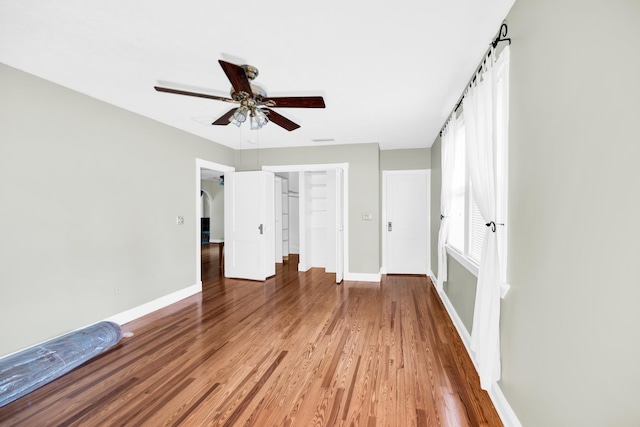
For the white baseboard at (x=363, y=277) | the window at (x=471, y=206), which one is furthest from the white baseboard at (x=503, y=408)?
the white baseboard at (x=363, y=277)

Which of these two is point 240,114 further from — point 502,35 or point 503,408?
point 503,408

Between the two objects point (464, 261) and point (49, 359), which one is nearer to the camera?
point (49, 359)

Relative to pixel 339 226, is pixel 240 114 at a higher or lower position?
higher

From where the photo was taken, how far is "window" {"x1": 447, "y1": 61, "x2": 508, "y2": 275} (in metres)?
1.95

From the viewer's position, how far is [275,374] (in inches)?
94.0

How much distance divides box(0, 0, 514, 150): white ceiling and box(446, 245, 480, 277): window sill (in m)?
1.76

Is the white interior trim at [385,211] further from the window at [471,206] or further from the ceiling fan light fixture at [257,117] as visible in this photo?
the ceiling fan light fixture at [257,117]

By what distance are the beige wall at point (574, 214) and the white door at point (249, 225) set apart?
14.1ft

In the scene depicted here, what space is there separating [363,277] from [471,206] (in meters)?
2.86

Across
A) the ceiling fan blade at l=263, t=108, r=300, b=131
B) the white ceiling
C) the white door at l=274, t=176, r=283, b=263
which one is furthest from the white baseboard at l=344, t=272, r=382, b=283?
the ceiling fan blade at l=263, t=108, r=300, b=131

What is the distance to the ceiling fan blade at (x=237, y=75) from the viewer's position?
1895 millimetres

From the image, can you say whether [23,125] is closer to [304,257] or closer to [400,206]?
[304,257]

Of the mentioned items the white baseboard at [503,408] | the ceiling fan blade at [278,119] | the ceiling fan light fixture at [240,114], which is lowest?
the white baseboard at [503,408]

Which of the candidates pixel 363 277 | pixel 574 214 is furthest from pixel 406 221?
pixel 574 214
